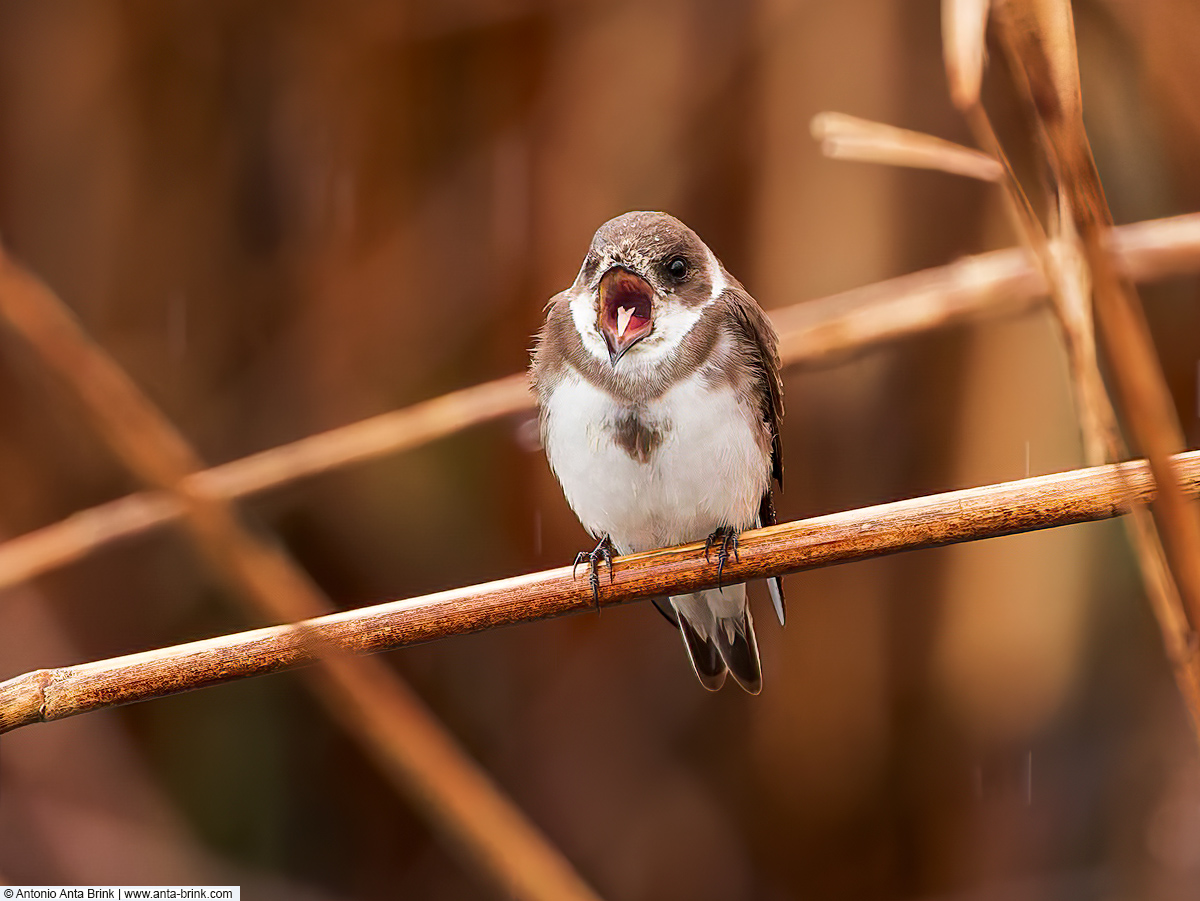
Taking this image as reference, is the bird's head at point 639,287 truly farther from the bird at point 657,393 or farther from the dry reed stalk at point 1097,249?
the dry reed stalk at point 1097,249

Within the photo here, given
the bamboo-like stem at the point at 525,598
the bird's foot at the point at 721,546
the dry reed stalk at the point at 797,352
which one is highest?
the dry reed stalk at the point at 797,352

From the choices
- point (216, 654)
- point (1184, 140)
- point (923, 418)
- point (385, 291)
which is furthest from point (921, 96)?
point (216, 654)

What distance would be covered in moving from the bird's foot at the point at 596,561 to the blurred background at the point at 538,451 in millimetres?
323

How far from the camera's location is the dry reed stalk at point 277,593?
0.88 meters

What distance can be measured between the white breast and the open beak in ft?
0.28

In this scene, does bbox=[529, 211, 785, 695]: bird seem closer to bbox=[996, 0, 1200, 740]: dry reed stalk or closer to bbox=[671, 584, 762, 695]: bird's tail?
bbox=[671, 584, 762, 695]: bird's tail

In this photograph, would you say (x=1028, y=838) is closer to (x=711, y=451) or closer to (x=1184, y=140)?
(x=711, y=451)

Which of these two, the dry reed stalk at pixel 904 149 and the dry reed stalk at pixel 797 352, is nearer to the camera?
the dry reed stalk at pixel 904 149

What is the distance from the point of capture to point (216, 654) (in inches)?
28.5

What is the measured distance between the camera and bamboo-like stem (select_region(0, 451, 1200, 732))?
2.25 ft

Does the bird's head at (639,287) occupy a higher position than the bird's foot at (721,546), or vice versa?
the bird's head at (639,287)

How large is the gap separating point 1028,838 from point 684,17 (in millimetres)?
1169

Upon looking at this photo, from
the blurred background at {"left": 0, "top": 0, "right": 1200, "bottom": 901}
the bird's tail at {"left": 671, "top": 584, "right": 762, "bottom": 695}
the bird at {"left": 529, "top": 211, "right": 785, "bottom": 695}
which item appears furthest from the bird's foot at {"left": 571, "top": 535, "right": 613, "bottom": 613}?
the blurred background at {"left": 0, "top": 0, "right": 1200, "bottom": 901}

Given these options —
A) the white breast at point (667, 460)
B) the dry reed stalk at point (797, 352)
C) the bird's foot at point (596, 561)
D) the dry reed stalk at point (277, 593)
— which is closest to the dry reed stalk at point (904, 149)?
the dry reed stalk at point (797, 352)
